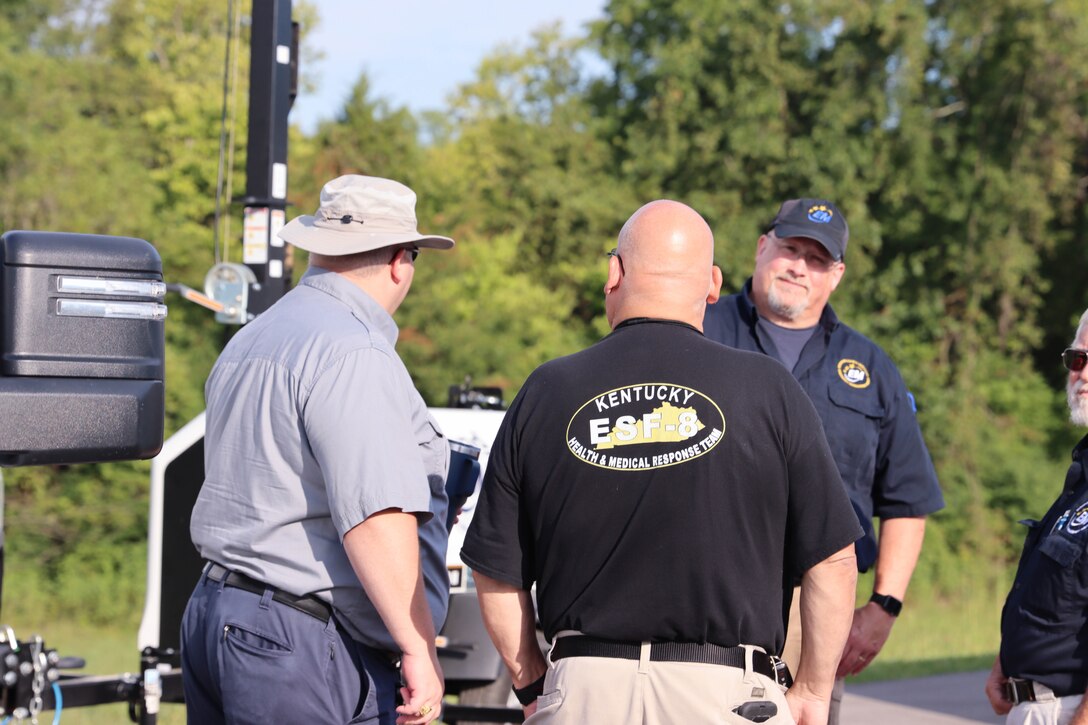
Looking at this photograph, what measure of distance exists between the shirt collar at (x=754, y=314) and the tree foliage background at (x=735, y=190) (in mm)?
14392

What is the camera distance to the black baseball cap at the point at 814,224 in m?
4.73

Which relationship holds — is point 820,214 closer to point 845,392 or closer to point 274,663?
point 845,392

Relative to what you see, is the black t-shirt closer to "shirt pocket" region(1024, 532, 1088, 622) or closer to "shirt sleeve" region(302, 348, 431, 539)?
"shirt sleeve" region(302, 348, 431, 539)

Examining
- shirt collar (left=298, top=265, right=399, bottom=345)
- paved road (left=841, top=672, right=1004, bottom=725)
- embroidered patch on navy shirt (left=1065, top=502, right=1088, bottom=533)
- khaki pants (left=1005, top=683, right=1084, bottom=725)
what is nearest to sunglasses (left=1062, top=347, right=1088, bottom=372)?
embroidered patch on navy shirt (left=1065, top=502, right=1088, bottom=533)

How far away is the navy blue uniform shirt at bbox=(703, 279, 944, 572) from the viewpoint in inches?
178

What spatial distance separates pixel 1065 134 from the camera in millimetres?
22703

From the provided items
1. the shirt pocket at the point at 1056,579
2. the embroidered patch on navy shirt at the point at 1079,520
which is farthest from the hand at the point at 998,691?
the embroidered patch on navy shirt at the point at 1079,520

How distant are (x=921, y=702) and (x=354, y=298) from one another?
6.60m

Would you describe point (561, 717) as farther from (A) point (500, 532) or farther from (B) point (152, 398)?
(B) point (152, 398)

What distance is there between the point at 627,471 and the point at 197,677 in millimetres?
1299

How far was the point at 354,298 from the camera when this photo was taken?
3.45 m

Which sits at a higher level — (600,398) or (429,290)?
(600,398)

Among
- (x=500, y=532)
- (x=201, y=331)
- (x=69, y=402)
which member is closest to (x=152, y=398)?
(x=69, y=402)

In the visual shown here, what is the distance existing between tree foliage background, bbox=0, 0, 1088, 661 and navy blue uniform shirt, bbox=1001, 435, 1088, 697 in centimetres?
1502
